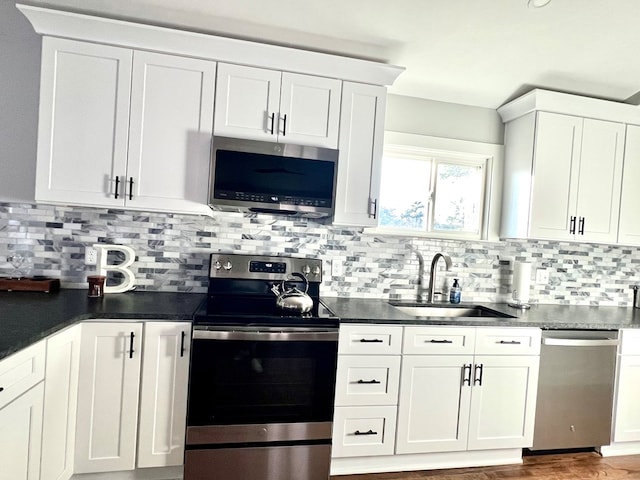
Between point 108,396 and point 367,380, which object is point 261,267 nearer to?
point 367,380

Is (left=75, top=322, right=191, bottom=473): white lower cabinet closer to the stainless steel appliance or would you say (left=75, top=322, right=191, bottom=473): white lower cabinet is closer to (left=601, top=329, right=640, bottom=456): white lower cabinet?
the stainless steel appliance

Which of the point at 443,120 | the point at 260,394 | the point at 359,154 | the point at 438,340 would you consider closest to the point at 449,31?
the point at 443,120

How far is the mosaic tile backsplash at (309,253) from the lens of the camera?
2379 mm

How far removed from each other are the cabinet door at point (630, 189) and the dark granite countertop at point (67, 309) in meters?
3.06

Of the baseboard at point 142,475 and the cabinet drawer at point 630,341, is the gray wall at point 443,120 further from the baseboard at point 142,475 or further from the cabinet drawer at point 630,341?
the baseboard at point 142,475

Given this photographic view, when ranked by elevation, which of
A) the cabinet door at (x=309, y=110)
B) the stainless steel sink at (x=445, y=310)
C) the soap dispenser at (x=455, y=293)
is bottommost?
the stainless steel sink at (x=445, y=310)

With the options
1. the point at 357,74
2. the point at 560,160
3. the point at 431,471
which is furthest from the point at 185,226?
the point at 560,160

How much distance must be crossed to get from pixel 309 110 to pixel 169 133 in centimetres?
81

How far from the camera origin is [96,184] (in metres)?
2.12

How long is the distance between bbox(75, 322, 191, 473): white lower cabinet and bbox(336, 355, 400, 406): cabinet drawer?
0.84 metres

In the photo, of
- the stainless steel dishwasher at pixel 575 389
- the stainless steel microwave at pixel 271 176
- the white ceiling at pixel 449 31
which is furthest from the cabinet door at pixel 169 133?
the stainless steel dishwasher at pixel 575 389

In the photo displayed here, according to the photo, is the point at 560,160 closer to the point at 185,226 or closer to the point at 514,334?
the point at 514,334

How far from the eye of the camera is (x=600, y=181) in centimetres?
282

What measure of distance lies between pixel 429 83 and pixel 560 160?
3.52 feet
